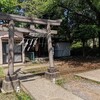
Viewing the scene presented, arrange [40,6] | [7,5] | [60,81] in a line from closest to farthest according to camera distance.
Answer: [60,81], [40,6], [7,5]

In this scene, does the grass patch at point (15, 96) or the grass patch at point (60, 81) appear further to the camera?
the grass patch at point (60, 81)

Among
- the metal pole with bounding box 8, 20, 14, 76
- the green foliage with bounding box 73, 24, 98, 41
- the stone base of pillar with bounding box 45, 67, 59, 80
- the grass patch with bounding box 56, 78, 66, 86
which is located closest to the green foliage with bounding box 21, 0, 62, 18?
the green foliage with bounding box 73, 24, 98, 41

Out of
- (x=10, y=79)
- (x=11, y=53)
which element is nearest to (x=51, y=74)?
(x=10, y=79)

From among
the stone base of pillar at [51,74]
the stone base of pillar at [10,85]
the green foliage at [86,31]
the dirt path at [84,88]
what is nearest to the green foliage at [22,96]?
the stone base of pillar at [10,85]

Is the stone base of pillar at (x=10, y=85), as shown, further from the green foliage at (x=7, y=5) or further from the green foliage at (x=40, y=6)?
the green foliage at (x=7, y=5)

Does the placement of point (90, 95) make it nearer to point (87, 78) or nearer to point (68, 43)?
point (87, 78)

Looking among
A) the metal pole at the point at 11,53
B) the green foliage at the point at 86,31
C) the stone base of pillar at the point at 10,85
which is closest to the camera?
the stone base of pillar at the point at 10,85

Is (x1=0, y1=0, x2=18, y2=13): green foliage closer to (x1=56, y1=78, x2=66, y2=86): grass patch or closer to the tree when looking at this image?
the tree

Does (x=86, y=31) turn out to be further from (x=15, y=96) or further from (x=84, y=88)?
(x=15, y=96)

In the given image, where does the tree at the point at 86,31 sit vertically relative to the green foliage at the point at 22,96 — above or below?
above

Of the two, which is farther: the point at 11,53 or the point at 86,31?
the point at 86,31

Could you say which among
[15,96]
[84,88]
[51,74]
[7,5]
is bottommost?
[15,96]

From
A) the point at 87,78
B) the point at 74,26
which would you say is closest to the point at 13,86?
the point at 87,78

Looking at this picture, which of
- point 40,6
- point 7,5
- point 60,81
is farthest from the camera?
point 7,5
